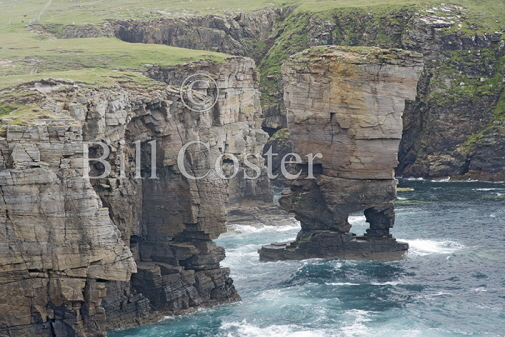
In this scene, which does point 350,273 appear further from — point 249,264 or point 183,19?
point 183,19

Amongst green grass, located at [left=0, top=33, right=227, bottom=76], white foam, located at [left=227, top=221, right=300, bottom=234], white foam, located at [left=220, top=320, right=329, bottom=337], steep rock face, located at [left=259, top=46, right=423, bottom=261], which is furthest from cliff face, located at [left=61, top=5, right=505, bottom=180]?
white foam, located at [left=220, top=320, right=329, bottom=337]

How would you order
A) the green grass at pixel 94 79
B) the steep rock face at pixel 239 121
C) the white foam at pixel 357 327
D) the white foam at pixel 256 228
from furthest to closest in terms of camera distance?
the steep rock face at pixel 239 121, the white foam at pixel 256 228, the green grass at pixel 94 79, the white foam at pixel 357 327

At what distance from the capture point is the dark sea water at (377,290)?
6506cm

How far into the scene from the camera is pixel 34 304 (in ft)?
179

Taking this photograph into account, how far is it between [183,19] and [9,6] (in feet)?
138

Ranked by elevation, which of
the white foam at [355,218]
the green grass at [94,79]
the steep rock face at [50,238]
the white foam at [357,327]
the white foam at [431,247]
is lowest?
the white foam at [357,327]

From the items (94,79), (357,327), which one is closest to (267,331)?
Answer: (357,327)

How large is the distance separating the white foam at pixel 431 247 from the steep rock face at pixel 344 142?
8.15 feet

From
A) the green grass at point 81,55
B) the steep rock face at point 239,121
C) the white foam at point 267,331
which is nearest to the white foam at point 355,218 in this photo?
the steep rock face at point 239,121

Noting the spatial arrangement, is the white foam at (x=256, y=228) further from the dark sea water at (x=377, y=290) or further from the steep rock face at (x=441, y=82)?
the steep rock face at (x=441, y=82)

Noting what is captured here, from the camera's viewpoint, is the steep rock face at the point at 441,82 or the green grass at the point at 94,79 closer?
the green grass at the point at 94,79

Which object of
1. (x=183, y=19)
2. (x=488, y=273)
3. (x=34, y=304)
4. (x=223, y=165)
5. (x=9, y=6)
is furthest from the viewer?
(x=9, y=6)

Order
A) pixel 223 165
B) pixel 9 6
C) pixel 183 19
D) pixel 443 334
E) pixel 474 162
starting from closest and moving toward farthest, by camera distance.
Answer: pixel 443 334 → pixel 223 165 → pixel 474 162 → pixel 183 19 → pixel 9 6

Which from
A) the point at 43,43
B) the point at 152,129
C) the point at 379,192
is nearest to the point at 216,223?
the point at 152,129
